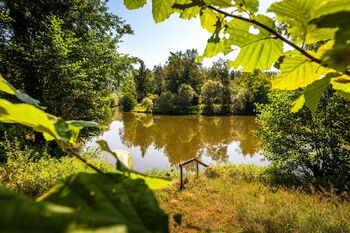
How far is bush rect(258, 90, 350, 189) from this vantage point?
11.4 metres

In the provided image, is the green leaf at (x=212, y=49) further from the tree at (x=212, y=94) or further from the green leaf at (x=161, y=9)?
the tree at (x=212, y=94)

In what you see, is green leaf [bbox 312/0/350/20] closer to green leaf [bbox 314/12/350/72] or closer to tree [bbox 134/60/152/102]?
green leaf [bbox 314/12/350/72]

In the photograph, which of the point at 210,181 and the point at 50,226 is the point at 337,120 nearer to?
the point at 210,181

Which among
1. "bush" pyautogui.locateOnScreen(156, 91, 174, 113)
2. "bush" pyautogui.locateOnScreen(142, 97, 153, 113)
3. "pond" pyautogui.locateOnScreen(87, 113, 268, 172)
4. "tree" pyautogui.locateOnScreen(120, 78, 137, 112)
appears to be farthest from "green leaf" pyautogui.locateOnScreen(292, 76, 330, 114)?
"tree" pyautogui.locateOnScreen(120, 78, 137, 112)

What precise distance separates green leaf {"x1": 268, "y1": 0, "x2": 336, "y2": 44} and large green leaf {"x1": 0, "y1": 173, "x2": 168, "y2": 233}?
1.35ft

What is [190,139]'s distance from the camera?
28641 millimetres

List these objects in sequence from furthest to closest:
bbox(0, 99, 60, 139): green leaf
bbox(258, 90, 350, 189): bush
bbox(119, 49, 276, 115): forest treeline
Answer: bbox(119, 49, 276, 115): forest treeline → bbox(258, 90, 350, 189): bush → bbox(0, 99, 60, 139): green leaf

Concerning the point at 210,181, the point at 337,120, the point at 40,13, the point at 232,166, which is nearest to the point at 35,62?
the point at 40,13

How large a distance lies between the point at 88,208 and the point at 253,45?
700 mm

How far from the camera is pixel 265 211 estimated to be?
25.3 feet

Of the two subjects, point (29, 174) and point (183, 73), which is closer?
point (29, 174)

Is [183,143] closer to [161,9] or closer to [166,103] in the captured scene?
[166,103]

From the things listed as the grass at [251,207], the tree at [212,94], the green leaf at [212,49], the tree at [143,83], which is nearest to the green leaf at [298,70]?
the green leaf at [212,49]

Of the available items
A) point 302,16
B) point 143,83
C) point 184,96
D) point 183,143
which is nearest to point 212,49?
point 302,16
